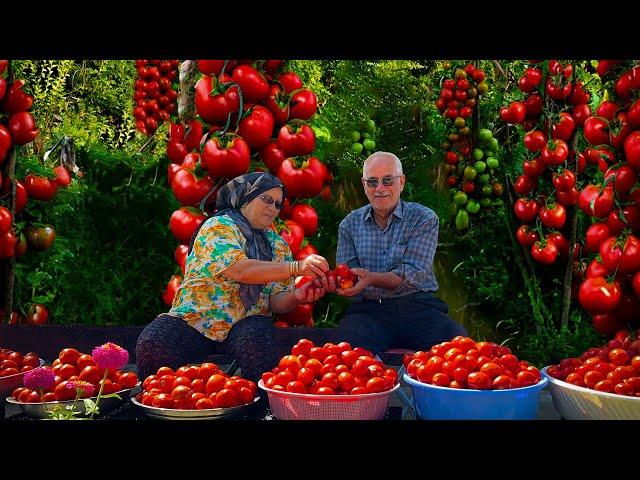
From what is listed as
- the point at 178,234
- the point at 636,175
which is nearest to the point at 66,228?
the point at 178,234

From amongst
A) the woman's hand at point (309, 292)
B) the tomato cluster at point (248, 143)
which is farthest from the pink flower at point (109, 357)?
the tomato cluster at point (248, 143)

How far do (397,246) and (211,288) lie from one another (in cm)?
105

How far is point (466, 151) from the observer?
4605mm

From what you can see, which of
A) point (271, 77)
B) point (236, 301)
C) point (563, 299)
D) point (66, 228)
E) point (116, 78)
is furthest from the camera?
point (116, 78)

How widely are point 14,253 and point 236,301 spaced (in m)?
1.41

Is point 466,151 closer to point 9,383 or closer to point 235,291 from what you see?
point 235,291

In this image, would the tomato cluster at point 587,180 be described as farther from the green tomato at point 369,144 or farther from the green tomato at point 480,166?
the green tomato at point 369,144

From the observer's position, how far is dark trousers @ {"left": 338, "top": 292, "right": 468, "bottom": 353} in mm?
3312

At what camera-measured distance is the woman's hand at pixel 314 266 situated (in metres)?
2.55

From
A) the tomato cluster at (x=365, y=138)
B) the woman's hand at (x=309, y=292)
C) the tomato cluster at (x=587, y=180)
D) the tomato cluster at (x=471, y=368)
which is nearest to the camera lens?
the tomato cluster at (x=471, y=368)

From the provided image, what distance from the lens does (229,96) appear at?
3266mm

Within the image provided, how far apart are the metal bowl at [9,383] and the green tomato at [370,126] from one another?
106 inches

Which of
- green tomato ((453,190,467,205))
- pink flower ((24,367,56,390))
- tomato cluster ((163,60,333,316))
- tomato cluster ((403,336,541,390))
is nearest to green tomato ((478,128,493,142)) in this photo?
green tomato ((453,190,467,205))
